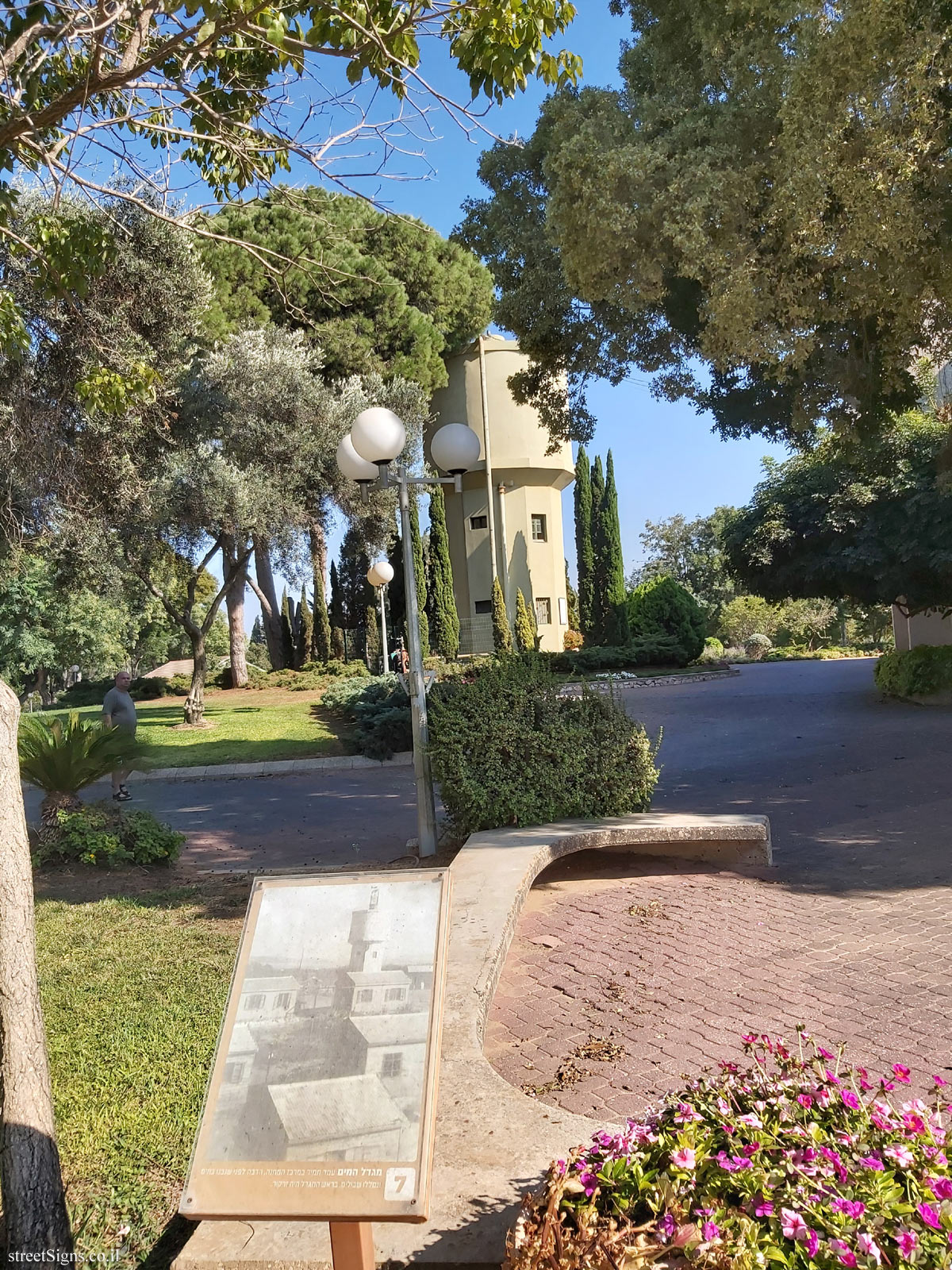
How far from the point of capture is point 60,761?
8.48m

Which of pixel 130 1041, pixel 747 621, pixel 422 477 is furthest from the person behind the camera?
pixel 747 621

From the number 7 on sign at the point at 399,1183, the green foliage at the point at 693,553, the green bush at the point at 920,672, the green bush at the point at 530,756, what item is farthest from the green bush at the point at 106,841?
the green foliage at the point at 693,553

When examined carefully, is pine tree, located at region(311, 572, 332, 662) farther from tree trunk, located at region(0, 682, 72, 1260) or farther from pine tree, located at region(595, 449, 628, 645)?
tree trunk, located at region(0, 682, 72, 1260)

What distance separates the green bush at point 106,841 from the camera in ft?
26.3

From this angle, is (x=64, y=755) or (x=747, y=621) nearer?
(x=64, y=755)

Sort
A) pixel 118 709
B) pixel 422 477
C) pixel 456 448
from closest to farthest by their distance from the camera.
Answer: pixel 456 448
pixel 422 477
pixel 118 709

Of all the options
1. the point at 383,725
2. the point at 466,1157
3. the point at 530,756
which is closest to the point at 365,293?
the point at 383,725

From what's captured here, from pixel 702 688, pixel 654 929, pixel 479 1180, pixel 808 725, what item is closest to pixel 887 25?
pixel 654 929

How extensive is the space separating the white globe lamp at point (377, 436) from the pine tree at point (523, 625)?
25264 mm

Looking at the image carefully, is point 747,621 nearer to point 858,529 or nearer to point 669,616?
point 669,616

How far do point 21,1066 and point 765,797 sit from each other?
8437mm

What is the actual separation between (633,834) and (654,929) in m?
1.06

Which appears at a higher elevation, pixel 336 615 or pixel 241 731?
pixel 336 615

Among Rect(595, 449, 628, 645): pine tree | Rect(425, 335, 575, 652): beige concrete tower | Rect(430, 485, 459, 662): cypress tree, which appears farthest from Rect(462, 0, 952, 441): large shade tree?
Rect(425, 335, 575, 652): beige concrete tower
